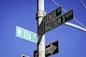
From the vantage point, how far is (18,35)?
9109 millimetres

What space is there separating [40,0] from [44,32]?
2.97 ft

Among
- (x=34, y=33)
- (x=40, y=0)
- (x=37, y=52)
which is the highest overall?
(x=40, y=0)

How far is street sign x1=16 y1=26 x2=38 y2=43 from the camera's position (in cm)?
918

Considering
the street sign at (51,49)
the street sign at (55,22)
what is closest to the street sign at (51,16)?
the street sign at (55,22)

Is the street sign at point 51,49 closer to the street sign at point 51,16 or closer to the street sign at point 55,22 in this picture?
the street sign at point 55,22

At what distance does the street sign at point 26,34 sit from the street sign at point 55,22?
1.05 feet

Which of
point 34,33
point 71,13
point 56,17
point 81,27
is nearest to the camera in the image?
point 71,13

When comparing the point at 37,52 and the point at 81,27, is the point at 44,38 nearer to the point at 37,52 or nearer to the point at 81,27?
the point at 37,52

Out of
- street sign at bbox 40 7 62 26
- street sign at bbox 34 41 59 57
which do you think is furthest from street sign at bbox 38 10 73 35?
street sign at bbox 34 41 59 57

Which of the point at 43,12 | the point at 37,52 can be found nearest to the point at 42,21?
the point at 43,12

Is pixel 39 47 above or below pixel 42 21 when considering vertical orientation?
below

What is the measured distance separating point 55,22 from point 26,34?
3.22 ft

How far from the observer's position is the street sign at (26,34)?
9.18 metres

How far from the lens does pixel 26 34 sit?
926cm
